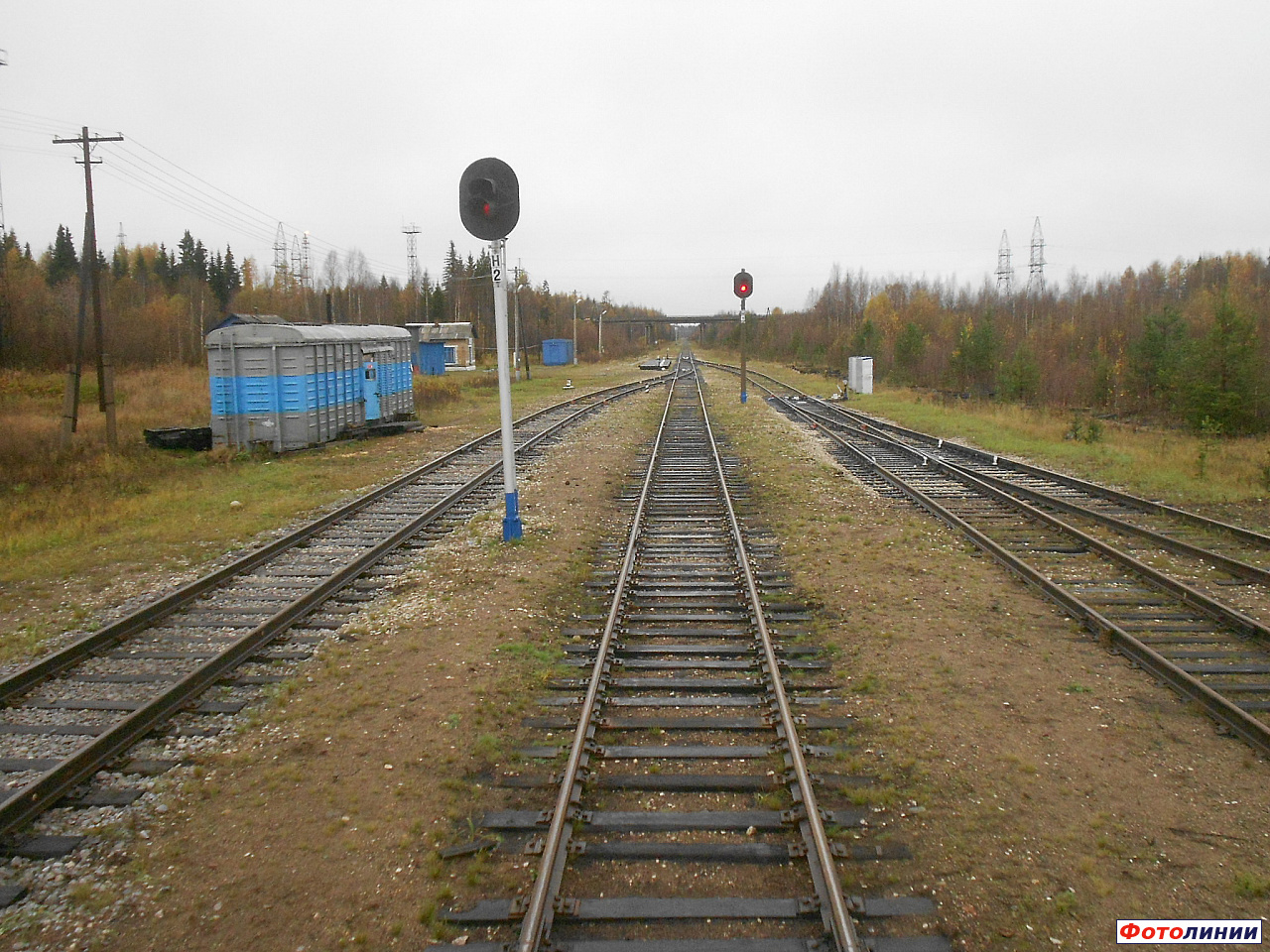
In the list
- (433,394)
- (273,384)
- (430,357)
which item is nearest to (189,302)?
(430,357)

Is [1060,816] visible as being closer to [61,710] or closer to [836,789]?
[836,789]

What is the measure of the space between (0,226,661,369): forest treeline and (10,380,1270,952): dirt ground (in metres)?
23.9

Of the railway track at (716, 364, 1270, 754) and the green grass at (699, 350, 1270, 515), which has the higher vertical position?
the green grass at (699, 350, 1270, 515)

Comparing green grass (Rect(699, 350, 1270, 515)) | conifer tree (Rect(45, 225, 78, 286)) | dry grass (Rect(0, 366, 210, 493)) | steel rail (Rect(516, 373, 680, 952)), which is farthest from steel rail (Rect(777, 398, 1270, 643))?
conifer tree (Rect(45, 225, 78, 286))

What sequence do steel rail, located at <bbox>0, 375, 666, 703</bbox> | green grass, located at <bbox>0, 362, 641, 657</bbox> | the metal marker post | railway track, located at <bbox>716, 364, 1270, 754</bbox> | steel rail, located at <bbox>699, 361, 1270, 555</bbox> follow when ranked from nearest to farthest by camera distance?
steel rail, located at <bbox>0, 375, 666, 703</bbox>
railway track, located at <bbox>716, 364, 1270, 754</bbox>
green grass, located at <bbox>0, 362, 641, 657</bbox>
the metal marker post
steel rail, located at <bbox>699, 361, 1270, 555</bbox>

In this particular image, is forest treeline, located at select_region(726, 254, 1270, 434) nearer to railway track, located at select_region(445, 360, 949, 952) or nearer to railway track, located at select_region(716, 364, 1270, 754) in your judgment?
railway track, located at select_region(716, 364, 1270, 754)

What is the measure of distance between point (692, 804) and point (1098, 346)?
2204 inches

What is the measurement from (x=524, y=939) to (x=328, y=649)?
4.24 metres

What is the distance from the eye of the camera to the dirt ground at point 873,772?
384cm

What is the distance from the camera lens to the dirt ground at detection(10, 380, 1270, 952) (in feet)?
12.6

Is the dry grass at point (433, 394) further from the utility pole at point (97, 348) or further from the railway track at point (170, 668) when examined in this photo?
the railway track at point (170, 668)

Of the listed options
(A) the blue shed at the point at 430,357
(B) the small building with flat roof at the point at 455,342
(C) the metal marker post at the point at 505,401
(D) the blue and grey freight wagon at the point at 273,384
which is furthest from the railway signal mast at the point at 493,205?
(B) the small building with flat roof at the point at 455,342

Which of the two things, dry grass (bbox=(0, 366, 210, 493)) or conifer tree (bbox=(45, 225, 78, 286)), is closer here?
dry grass (bbox=(0, 366, 210, 493))

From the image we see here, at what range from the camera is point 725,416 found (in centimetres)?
2673
